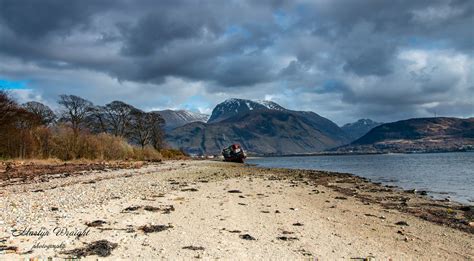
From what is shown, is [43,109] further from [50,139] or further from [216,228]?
[216,228]

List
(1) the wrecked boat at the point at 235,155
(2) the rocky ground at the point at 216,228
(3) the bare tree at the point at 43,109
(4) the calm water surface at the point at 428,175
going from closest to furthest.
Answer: (2) the rocky ground at the point at 216,228 < (4) the calm water surface at the point at 428,175 < (3) the bare tree at the point at 43,109 < (1) the wrecked boat at the point at 235,155

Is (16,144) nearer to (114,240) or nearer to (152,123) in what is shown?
(114,240)

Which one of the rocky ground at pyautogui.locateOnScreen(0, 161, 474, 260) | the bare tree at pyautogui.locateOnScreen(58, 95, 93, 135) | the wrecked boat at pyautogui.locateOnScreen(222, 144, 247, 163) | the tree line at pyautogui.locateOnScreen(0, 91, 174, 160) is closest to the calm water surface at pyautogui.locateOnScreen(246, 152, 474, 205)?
the rocky ground at pyautogui.locateOnScreen(0, 161, 474, 260)

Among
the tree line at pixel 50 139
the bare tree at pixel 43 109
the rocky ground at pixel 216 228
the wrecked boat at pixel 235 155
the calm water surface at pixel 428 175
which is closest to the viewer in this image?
the rocky ground at pixel 216 228

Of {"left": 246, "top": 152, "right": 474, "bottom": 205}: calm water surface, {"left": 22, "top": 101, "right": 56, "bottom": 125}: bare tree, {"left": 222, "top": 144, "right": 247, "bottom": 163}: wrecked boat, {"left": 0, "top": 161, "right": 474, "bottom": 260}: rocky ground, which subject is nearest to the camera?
{"left": 0, "top": 161, "right": 474, "bottom": 260}: rocky ground

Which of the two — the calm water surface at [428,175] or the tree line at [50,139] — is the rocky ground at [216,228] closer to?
the calm water surface at [428,175]

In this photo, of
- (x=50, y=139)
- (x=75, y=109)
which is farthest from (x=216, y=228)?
(x=75, y=109)

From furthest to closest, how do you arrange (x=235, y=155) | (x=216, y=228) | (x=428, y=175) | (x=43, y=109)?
(x=235, y=155)
(x=43, y=109)
(x=428, y=175)
(x=216, y=228)

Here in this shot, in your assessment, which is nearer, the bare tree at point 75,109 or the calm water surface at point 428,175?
the calm water surface at point 428,175

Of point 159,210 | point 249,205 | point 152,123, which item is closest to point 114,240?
point 159,210

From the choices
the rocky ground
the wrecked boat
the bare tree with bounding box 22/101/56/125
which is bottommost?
the rocky ground

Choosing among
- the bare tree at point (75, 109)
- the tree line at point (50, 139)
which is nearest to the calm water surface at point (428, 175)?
the tree line at point (50, 139)

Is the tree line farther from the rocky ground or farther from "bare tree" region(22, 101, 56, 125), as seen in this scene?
the rocky ground

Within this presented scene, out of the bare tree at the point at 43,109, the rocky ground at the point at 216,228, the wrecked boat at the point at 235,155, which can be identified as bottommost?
the rocky ground at the point at 216,228
